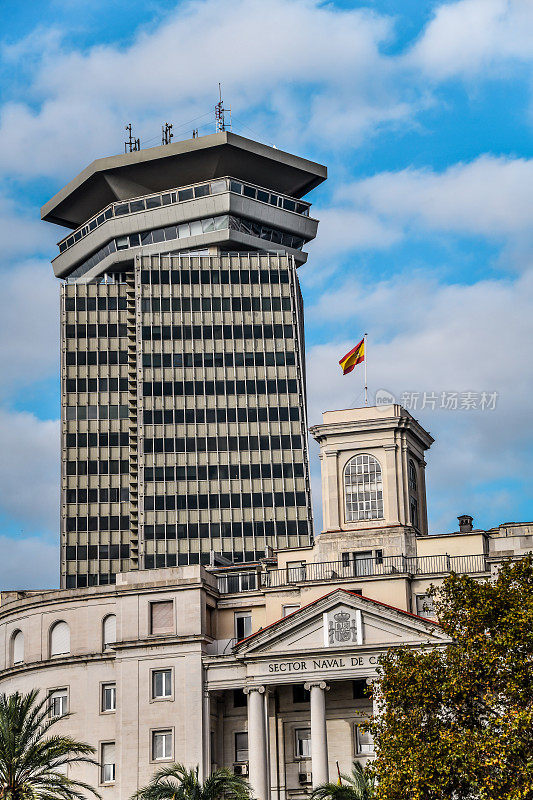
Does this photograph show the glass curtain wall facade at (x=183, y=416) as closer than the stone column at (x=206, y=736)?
No

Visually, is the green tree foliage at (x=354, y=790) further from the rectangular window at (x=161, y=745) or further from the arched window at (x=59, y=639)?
the arched window at (x=59, y=639)

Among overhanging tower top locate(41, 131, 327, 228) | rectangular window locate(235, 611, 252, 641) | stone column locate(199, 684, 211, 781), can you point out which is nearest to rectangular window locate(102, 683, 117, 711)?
stone column locate(199, 684, 211, 781)

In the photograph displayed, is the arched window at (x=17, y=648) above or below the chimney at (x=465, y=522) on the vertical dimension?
below

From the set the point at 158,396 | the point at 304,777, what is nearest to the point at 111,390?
the point at 158,396

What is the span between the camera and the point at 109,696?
8869 cm

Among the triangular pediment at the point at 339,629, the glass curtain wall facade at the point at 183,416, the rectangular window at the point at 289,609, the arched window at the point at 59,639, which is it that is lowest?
the triangular pediment at the point at 339,629

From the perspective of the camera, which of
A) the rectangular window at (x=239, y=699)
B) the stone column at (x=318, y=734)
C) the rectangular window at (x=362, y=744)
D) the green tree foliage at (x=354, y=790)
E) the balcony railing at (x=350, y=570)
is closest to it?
the green tree foliage at (x=354, y=790)

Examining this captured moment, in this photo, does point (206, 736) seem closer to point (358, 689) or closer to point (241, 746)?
point (241, 746)

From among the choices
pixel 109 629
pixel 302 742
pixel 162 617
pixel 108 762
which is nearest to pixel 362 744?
pixel 302 742

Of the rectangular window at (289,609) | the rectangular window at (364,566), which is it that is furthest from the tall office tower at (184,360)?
the rectangular window at (364,566)

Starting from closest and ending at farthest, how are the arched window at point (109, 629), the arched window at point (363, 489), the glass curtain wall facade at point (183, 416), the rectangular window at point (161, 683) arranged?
the rectangular window at point (161, 683), the arched window at point (109, 629), the arched window at point (363, 489), the glass curtain wall facade at point (183, 416)

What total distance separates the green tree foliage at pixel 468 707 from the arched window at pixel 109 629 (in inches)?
1317

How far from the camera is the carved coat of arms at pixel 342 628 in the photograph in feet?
268

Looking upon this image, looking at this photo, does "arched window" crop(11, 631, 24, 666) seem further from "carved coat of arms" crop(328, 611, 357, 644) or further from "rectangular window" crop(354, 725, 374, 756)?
"rectangular window" crop(354, 725, 374, 756)
